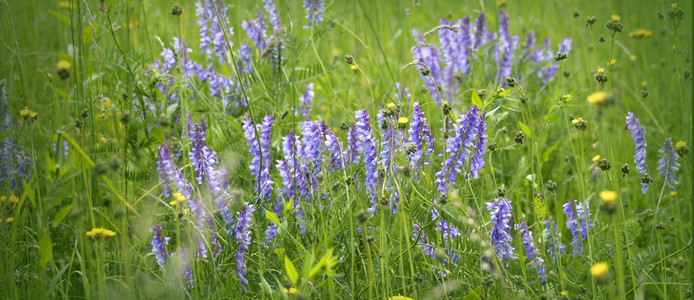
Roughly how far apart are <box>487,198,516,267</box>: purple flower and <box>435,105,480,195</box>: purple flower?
0.45ft

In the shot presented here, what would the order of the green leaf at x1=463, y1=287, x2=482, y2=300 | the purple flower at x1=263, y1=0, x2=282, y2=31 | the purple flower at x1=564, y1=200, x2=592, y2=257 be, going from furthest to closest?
the purple flower at x1=263, y1=0, x2=282, y2=31 < the purple flower at x1=564, y1=200, x2=592, y2=257 < the green leaf at x1=463, y1=287, x2=482, y2=300

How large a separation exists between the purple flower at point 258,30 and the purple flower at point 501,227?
1.28 m

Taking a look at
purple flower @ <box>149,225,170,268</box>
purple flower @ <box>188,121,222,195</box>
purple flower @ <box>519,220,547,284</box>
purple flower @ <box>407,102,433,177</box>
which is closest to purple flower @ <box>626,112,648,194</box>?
purple flower @ <box>519,220,547,284</box>

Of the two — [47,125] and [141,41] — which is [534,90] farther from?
[47,125]

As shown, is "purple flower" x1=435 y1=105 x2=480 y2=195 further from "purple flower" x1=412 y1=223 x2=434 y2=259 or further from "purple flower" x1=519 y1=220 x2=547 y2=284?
"purple flower" x1=519 y1=220 x2=547 y2=284

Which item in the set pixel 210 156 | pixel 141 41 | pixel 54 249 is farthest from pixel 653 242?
pixel 141 41

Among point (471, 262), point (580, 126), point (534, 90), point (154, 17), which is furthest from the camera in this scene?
point (154, 17)

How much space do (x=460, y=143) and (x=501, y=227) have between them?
0.24 m

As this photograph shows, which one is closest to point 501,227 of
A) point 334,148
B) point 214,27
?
point 334,148

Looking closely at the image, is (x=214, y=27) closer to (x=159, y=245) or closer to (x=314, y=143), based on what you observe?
(x=314, y=143)

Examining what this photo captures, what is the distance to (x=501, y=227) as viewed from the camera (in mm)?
1608

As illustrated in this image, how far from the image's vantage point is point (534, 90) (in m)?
3.14

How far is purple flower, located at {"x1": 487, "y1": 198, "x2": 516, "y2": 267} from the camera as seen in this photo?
1585 mm

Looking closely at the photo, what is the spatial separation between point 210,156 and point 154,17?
2.56 meters
